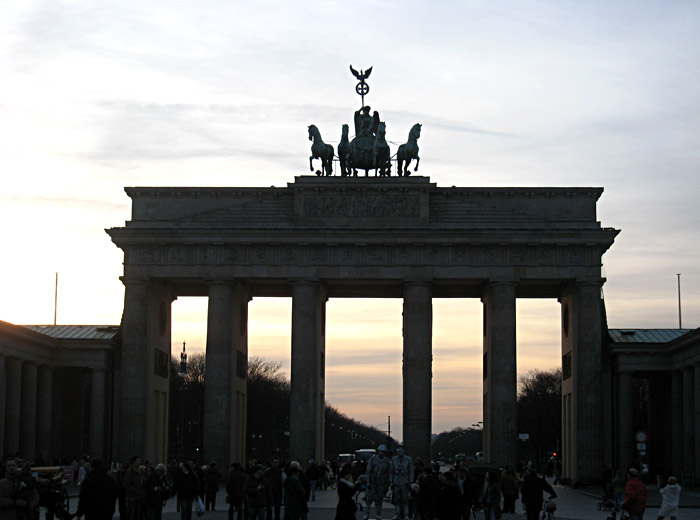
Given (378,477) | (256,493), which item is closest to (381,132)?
(378,477)

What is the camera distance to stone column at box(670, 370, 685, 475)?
232ft

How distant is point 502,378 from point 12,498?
167 feet

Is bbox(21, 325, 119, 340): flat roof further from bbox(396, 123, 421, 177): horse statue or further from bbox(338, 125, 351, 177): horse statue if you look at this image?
bbox(396, 123, 421, 177): horse statue

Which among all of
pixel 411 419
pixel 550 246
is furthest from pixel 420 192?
pixel 411 419

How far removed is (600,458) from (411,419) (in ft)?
34.7

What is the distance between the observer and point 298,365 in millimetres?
70688

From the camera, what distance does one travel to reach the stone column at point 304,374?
2761 inches

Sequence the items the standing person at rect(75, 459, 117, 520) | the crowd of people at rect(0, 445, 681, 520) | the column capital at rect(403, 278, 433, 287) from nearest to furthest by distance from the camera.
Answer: the standing person at rect(75, 459, 117, 520)
the crowd of people at rect(0, 445, 681, 520)
the column capital at rect(403, 278, 433, 287)

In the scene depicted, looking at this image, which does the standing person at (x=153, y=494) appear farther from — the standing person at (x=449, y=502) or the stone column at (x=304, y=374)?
the stone column at (x=304, y=374)

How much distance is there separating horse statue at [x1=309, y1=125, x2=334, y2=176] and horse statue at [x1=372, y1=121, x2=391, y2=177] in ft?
8.33

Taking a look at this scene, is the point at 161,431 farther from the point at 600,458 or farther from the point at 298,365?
the point at 600,458

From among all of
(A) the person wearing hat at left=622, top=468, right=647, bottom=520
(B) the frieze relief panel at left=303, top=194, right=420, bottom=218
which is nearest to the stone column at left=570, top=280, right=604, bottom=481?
(B) the frieze relief panel at left=303, top=194, right=420, bottom=218

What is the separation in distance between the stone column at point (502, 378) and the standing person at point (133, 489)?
131ft

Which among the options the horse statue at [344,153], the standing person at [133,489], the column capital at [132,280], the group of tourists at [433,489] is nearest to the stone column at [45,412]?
the column capital at [132,280]
